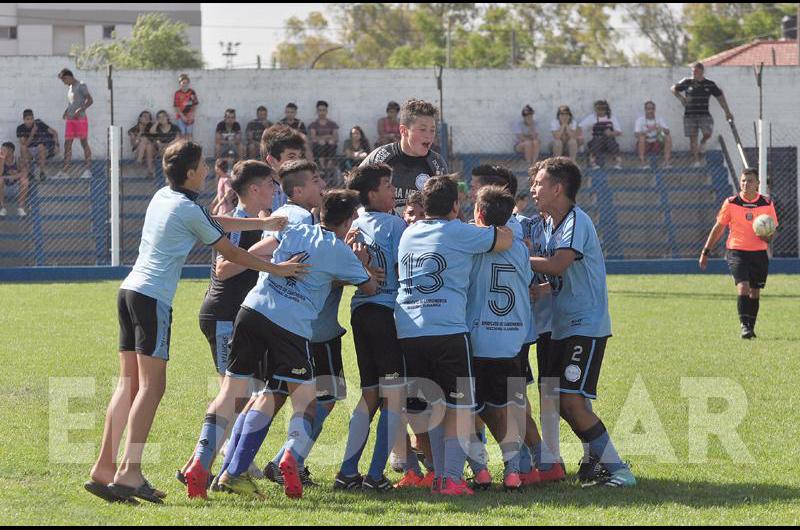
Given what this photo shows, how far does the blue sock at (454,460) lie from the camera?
260 inches

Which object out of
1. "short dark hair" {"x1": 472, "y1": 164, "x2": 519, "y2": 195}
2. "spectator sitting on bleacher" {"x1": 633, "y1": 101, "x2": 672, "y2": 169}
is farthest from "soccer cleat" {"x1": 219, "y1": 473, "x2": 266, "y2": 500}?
"spectator sitting on bleacher" {"x1": 633, "y1": 101, "x2": 672, "y2": 169}

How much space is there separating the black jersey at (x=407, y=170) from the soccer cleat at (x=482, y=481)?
188 cm

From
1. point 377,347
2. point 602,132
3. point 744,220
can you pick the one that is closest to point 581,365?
point 377,347

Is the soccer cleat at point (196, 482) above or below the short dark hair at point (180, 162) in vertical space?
below

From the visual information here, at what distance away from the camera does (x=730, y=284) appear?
19609 mm

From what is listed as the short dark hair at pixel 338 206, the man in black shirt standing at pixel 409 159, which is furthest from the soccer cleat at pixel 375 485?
the man in black shirt standing at pixel 409 159

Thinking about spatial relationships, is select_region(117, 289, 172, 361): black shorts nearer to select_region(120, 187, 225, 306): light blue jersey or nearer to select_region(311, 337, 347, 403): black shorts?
select_region(120, 187, 225, 306): light blue jersey

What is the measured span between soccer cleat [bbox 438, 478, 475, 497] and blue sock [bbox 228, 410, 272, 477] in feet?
3.49

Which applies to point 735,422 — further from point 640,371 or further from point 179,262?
point 179,262

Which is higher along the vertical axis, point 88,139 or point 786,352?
point 88,139

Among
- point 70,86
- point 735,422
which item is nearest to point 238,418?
point 735,422

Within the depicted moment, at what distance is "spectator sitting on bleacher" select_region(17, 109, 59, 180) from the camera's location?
22.7 metres

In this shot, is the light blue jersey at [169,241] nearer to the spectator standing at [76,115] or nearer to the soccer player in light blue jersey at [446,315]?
the soccer player in light blue jersey at [446,315]

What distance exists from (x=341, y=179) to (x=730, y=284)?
288 inches
